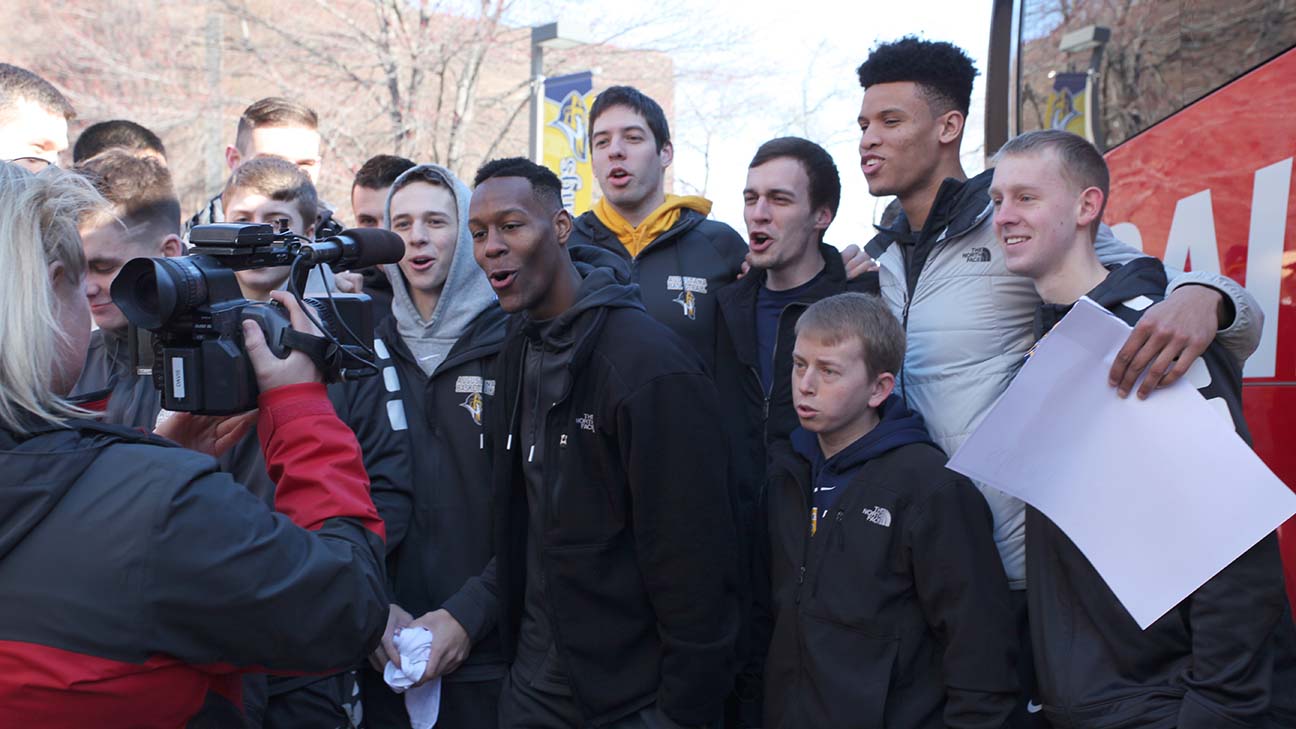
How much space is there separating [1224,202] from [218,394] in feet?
9.98

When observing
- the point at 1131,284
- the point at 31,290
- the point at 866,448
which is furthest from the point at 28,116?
the point at 1131,284

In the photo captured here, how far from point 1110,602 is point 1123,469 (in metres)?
0.32

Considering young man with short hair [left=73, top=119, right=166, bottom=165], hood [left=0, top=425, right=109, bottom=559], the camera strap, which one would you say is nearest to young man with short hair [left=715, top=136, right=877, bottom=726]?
the camera strap

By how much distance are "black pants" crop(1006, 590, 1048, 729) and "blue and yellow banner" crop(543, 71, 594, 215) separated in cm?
1135

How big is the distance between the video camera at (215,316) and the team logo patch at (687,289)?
2114 mm

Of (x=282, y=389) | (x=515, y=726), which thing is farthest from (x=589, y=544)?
(x=282, y=389)

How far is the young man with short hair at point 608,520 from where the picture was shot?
2955mm

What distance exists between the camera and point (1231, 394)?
2508 mm

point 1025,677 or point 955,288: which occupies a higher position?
point 955,288

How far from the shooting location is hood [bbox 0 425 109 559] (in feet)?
5.58

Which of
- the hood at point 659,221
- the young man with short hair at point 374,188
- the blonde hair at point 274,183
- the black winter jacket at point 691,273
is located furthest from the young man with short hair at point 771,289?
the young man with short hair at point 374,188

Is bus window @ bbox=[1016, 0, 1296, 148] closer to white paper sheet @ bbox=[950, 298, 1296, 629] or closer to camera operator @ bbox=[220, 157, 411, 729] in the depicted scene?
white paper sheet @ bbox=[950, 298, 1296, 629]

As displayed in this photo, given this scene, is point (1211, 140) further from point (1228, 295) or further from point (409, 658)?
point (409, 658)

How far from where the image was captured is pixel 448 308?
3879mm
